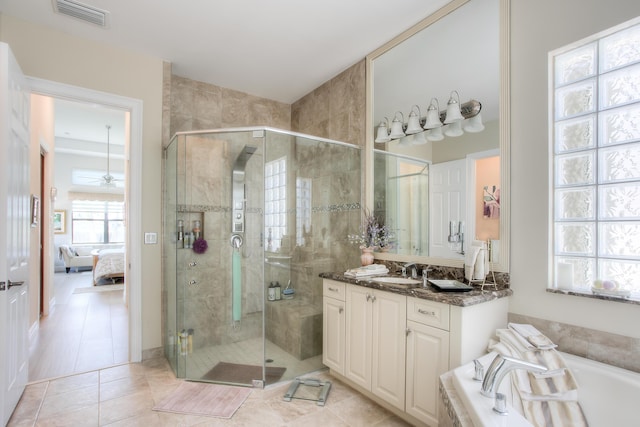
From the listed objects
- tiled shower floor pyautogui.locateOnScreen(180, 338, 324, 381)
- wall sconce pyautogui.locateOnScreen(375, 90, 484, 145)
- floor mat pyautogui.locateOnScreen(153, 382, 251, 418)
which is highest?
wall sconce pyautogui.locateOnScreen(375, 90, 484, 145)

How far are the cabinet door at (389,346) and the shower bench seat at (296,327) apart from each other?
81 centimetres

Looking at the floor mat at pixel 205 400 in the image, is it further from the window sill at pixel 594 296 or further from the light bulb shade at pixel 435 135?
the light bulb shade at pixel 435 135

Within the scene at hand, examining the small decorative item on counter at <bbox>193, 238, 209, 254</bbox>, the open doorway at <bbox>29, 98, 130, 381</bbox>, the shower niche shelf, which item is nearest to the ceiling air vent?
the open doorway at <bbox>29, 98, 130, 381</bbox>

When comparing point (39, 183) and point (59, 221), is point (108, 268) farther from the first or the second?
point (59, 221)

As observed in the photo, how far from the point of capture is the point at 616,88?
68.8 inches

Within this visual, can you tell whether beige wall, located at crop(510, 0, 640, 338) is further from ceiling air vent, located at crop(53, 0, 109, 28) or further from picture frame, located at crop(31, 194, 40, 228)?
picture frame, located at crop(31, 194, 40, 228)

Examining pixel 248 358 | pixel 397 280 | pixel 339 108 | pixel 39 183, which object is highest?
pixel 339 108

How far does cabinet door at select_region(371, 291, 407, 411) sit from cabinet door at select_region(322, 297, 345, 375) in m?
0.36

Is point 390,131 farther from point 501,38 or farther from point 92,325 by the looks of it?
point 92,325

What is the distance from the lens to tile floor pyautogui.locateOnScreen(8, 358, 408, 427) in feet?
6.96

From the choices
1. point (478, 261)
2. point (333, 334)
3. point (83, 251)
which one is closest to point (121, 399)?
point (333, 334)

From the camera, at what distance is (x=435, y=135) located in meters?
2.52

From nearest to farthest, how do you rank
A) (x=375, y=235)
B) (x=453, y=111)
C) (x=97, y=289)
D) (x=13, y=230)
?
Result: (x=13, y=230) < (x=453, y=111) < (x=375, y=235) < (x=97, y=289)

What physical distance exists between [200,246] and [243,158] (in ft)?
3.09
